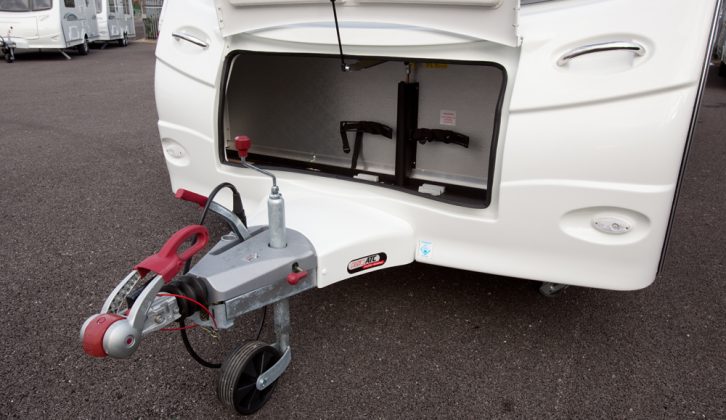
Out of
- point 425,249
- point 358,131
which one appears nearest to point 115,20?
point 358,131

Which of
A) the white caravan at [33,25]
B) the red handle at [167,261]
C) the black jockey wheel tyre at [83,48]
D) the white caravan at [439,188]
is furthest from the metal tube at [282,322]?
the black jockey wheel tyre at [83,48]

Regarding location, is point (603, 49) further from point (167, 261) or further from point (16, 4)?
point (16, 4)

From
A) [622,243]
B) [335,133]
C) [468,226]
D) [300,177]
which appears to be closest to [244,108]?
[335,133]

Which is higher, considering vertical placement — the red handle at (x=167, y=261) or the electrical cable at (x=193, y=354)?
the red handle at (x=167, y=261)

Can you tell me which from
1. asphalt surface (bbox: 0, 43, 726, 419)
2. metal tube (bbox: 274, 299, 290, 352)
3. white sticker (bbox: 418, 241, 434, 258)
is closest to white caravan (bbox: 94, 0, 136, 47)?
asphalt surface (bbox: 0, 43, 726, 419)

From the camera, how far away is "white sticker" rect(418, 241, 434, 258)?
2389 millimetres

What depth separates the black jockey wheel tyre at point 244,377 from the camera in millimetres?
1940

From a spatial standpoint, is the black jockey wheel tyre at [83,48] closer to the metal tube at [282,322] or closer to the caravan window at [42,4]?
the caravan window at [42,4]

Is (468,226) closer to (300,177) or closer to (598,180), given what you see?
(598,180)

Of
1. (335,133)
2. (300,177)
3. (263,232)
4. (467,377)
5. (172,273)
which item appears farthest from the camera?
(335,133)

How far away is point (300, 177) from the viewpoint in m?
2.65

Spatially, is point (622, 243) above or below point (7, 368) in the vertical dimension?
above

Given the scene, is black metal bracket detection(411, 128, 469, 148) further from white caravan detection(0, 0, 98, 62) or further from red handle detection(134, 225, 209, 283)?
white caravan detection(0, 0, 98, 62)

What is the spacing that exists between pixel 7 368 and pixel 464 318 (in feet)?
6.38
